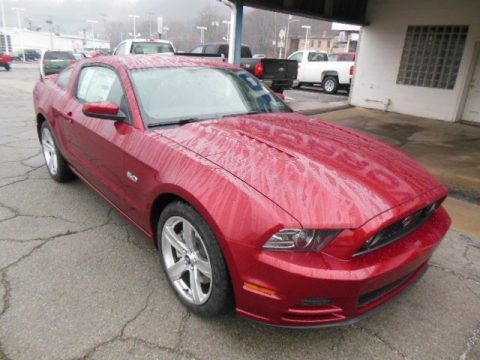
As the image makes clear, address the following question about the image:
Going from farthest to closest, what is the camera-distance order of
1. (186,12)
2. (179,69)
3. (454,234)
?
(186,12), (454,234), (179,69)

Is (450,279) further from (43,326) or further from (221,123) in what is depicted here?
(43,326)

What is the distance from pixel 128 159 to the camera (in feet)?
8.83

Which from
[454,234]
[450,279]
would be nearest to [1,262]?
[450,279]

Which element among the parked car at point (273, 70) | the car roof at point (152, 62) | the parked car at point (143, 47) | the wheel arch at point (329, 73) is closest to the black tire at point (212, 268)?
the car roof at point (152, 62)

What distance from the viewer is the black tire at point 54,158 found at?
13.8ft

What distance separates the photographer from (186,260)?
236cm

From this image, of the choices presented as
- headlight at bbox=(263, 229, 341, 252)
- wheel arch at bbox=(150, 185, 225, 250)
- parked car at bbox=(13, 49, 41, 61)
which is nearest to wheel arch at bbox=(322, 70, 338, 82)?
wheel arch at bbox=(150, 185, 225, 250)

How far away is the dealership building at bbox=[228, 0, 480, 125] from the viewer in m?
9.06

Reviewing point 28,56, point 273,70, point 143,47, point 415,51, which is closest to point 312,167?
point 415,51

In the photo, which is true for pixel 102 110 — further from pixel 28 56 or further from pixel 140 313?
pixel 28 56

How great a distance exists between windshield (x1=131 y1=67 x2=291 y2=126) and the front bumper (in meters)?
1.41

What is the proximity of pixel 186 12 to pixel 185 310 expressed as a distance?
156 m

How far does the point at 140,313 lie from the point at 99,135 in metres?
1.51

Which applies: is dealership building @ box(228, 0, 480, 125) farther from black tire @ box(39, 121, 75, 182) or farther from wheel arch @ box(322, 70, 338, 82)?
black tire @ box(39, 121, 75, 182)
